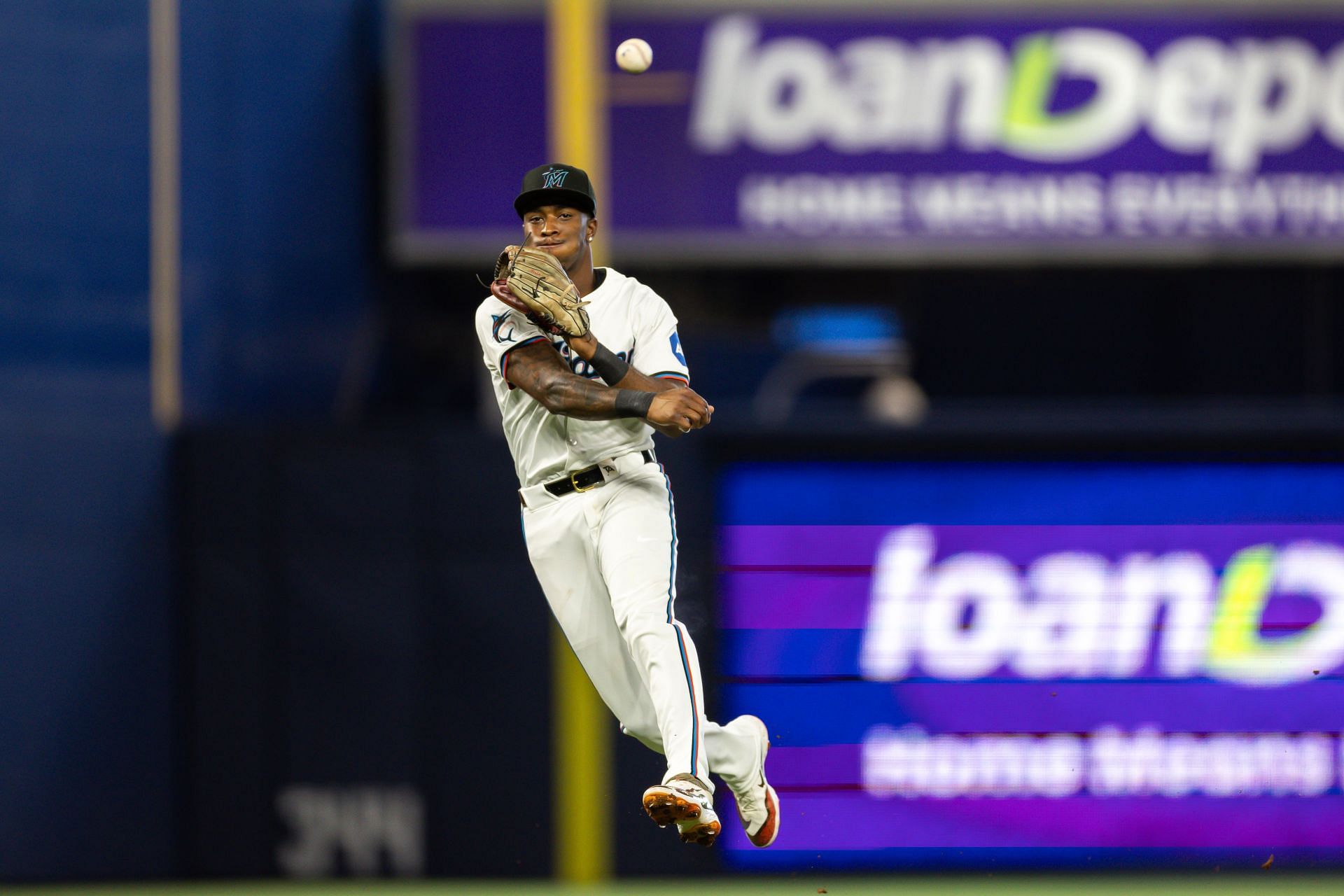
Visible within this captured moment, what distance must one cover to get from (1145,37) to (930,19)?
1.30 meters

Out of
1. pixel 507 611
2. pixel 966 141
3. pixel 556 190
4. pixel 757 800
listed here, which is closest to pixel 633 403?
pixel 556 190

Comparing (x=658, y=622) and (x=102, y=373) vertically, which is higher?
(x=102, y=373)

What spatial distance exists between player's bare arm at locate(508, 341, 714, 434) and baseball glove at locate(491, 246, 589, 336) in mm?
127

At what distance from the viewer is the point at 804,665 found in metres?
9.73

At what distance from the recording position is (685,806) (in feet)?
16.0

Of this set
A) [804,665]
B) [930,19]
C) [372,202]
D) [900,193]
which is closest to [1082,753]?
[804,665]

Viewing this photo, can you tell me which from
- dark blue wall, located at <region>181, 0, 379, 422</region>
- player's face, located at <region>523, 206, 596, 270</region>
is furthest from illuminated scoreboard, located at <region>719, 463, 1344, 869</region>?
player's face, located at <region>523, 206, 596, 270</region>

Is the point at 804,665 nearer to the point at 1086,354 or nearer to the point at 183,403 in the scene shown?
the point at 183,403

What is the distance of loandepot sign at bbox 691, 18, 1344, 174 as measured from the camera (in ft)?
39.2

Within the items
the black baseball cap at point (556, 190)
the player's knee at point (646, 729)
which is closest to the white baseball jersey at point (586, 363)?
the black baseball cap at point (556, 190)

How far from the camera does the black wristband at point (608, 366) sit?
4.94 m

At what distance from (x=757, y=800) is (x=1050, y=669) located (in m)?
4.50

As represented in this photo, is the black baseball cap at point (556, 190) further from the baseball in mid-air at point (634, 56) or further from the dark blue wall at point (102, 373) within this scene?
the dark blue wall at point (102, 373)

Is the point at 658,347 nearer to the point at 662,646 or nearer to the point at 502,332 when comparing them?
the point at 502,332
